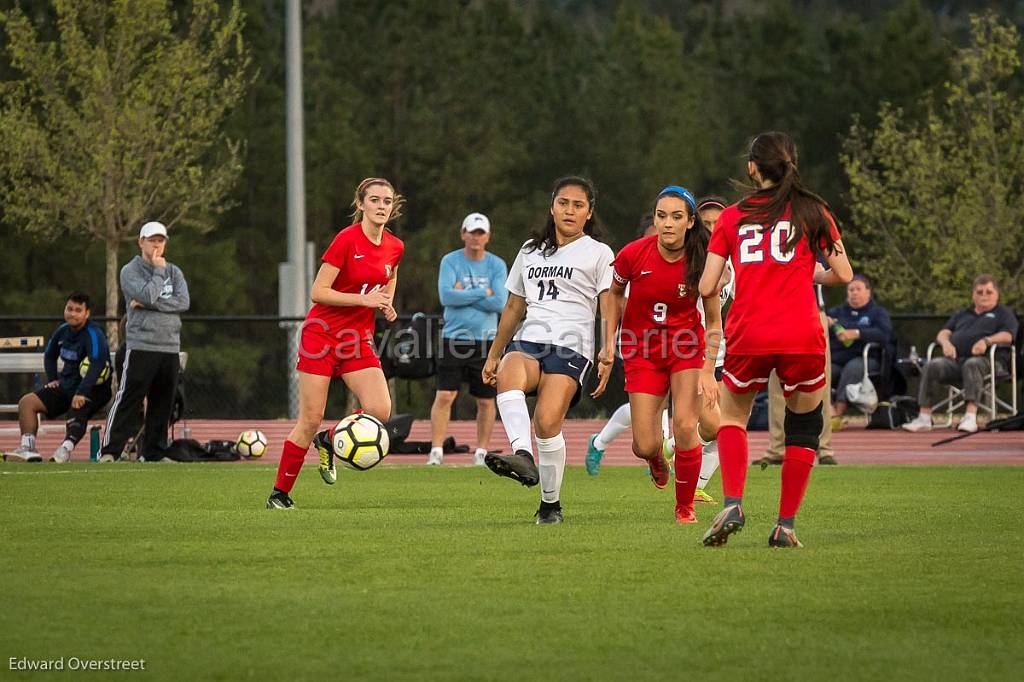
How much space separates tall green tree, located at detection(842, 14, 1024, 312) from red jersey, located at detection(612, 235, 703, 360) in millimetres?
24422

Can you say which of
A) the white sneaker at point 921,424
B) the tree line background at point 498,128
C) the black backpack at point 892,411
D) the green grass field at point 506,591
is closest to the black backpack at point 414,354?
the black backpack at point 892,411

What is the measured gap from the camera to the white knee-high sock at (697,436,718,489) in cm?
1077

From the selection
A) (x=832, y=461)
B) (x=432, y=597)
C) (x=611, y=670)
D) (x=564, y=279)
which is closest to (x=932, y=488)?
(x=832, y=461)

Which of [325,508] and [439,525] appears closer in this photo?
[439,525]

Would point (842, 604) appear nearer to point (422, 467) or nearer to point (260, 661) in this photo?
point (260, 661)

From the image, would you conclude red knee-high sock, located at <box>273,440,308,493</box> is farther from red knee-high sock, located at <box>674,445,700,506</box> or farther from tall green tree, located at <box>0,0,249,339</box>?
tall green tree, located at <box>0,0,249,339</box>

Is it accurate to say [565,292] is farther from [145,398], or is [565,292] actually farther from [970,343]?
[970,343]

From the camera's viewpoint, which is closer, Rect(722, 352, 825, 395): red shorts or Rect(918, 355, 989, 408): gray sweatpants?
Rect(722, 352, 825, 395): red shorts

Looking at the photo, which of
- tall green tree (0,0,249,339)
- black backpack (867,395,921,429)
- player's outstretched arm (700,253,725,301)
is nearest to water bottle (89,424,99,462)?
black backpack (867,395,921,429)

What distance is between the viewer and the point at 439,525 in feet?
29.9

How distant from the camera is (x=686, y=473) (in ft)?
30.7

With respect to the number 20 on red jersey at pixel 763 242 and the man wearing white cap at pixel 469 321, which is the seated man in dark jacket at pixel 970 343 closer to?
the man wearing white cap at pixel 469 321

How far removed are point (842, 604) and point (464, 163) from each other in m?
39.7

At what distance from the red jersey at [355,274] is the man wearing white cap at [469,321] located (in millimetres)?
4662
